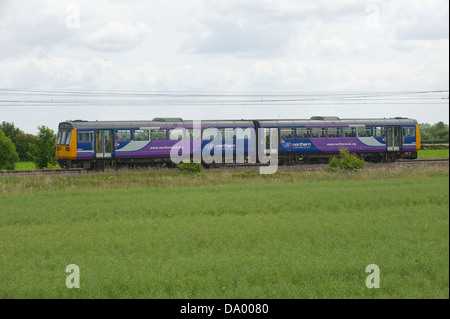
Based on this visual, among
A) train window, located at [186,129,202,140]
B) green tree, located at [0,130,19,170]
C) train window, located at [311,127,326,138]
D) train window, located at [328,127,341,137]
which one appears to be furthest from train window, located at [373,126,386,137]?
green tree, located at [0,130,19,170]

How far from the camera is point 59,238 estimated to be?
1365 cm

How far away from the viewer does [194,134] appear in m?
34.2

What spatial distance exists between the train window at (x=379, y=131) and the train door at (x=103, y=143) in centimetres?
1961

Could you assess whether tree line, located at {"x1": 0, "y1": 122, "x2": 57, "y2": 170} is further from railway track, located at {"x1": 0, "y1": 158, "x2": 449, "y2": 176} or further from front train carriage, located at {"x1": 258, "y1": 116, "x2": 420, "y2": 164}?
front train carriage, located at {"x1": 258, "y1": 116, "x2": 420, "y2": 164}

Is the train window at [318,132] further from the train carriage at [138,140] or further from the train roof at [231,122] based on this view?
the train carriage at [138,140]

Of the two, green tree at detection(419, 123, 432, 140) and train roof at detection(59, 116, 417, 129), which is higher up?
train roof at detection(59, 116, 417, 129)

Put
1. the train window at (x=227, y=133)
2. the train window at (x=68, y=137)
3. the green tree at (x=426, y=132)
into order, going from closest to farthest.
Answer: the green tree at (x=426, y=132)
the train window at (x=68, y=137)
the train window at (x=227, y=133)

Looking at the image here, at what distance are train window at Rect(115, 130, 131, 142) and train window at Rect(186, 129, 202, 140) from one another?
4.03 metres

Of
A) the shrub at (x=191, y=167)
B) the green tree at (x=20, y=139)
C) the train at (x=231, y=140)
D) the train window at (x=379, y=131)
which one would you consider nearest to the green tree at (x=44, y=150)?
the green tree at (x=20, y=139)

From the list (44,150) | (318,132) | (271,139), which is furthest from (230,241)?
(44,150)

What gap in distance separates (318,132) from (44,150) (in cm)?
3598

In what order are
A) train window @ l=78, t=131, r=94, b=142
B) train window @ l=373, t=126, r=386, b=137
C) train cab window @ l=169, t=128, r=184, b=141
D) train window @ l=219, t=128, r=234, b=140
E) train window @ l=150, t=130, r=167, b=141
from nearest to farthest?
train window @ l=78, t=131, r=94, b=142 < train window @ l=150, t=130, r=167, b=141 < train cab window @ l=169, t=128, r=184, b=141 < train window @ l=219, t=128, r=234, b=140 < train window @ l=373, t=126, r=386, b=137

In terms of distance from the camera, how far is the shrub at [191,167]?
31031mm

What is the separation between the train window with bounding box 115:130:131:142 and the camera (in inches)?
1299
